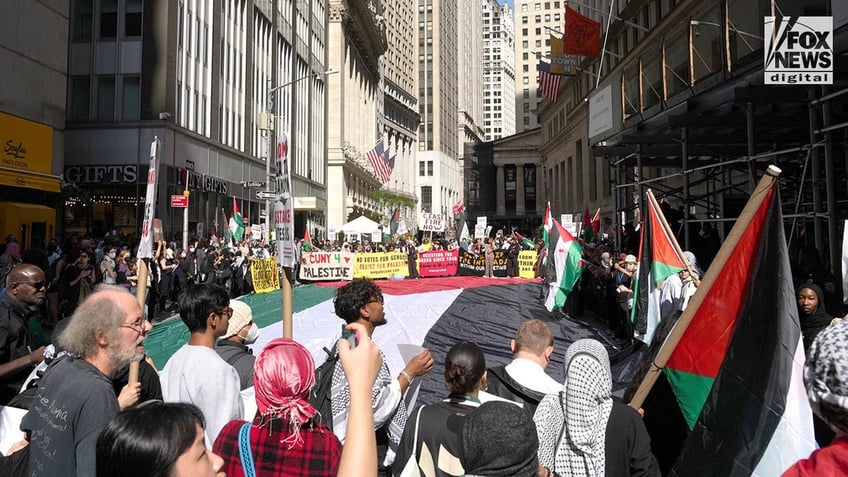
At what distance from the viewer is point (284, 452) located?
239 cm

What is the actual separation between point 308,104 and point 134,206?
85.4 ft

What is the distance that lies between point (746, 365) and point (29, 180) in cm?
2217

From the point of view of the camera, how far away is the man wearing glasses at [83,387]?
2545 millimetres

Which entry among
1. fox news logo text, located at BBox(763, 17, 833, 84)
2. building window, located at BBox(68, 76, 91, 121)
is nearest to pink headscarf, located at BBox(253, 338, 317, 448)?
fox news logo text, located at BBox(763, 17, 833, 84)

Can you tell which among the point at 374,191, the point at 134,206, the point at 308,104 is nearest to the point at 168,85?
the point at 134,206

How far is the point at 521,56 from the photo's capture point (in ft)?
509

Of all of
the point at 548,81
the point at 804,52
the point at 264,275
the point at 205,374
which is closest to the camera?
the point at 205,374

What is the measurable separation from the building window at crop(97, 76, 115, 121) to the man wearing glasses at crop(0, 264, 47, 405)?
2830 cm

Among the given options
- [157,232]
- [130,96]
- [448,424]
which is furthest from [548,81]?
[448,424]

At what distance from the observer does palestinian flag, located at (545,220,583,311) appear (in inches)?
521

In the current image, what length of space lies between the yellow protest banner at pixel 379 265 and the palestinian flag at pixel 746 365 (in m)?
21.7

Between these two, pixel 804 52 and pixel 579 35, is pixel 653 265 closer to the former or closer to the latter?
pixel 804 52

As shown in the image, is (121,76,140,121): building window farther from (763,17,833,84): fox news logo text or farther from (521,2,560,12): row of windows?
(521,2,560,12): row of windows

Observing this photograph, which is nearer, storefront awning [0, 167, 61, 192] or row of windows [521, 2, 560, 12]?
storefront awning [0, 167, 61, 192]
